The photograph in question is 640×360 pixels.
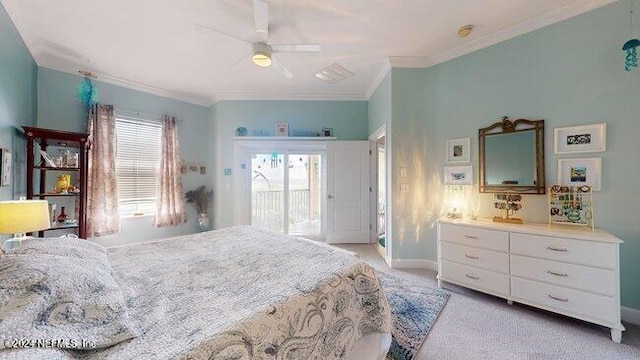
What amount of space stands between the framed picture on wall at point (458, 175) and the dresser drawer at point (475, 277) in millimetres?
995

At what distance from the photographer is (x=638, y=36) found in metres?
2.06

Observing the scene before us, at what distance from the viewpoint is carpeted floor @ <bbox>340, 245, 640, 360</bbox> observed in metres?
1.70

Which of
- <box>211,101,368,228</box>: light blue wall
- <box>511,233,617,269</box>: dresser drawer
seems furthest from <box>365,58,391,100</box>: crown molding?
<box>511,233,617,269</box>: dresser drawer

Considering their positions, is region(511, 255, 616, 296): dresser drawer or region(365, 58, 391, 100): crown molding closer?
region(511, 255, 616, 296): dresser drawer

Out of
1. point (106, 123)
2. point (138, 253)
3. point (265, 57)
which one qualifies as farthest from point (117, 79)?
point (138, 253)

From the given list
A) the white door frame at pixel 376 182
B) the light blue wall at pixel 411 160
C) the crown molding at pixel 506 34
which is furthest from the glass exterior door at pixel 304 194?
the crown molding at pixel 506 34

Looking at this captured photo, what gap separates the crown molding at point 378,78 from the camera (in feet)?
11.2

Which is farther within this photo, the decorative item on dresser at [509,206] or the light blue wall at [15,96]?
the decorative item on dresser at [509,206]

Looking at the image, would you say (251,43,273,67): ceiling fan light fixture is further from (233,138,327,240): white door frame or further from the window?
the window

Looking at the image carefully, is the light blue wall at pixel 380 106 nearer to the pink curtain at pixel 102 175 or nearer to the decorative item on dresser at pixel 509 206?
the decorative item on dresser at pixel 509 206

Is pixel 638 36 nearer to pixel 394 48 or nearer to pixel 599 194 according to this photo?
pixel 599 194

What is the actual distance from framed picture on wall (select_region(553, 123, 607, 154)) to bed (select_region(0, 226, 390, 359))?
2.33 metres

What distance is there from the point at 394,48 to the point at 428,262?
109 inches

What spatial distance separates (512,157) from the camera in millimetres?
2672
